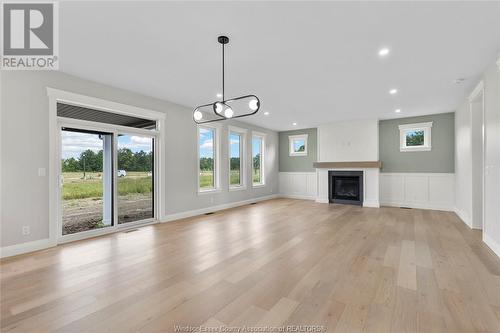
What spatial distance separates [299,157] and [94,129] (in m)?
7.00

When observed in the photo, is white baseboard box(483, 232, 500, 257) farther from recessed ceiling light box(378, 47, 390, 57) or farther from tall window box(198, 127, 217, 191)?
tall window box(198, 127, 217, 191)

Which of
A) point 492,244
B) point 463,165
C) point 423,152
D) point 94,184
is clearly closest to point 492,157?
point 492,244

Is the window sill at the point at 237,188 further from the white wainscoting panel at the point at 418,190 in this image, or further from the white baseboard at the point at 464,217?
the white baseboard at the point at 464,217

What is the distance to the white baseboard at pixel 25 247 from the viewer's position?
A: 10.4 ft

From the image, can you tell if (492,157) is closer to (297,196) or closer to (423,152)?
(423,152)

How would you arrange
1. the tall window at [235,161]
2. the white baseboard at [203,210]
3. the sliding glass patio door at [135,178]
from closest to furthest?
the sliding glass patio door at [135,178] < the white baseboard at [203,210] < the tall window at [235,161]

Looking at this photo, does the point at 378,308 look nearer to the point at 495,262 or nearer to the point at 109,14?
the point at 495,262

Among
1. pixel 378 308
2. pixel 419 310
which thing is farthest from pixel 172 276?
pixel 419 310

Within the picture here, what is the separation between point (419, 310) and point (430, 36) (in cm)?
293

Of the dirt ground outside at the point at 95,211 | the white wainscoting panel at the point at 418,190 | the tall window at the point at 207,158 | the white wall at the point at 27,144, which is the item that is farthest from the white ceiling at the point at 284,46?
the white wainscoting panel at the point at 418,190

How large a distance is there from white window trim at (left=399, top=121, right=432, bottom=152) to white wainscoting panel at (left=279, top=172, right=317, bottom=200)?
3.00 m

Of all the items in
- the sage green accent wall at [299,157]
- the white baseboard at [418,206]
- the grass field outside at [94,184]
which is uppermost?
the sage green accent wall at [299,157]

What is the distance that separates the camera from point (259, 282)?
244cm

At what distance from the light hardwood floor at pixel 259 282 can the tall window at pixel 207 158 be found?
91.2 inches
